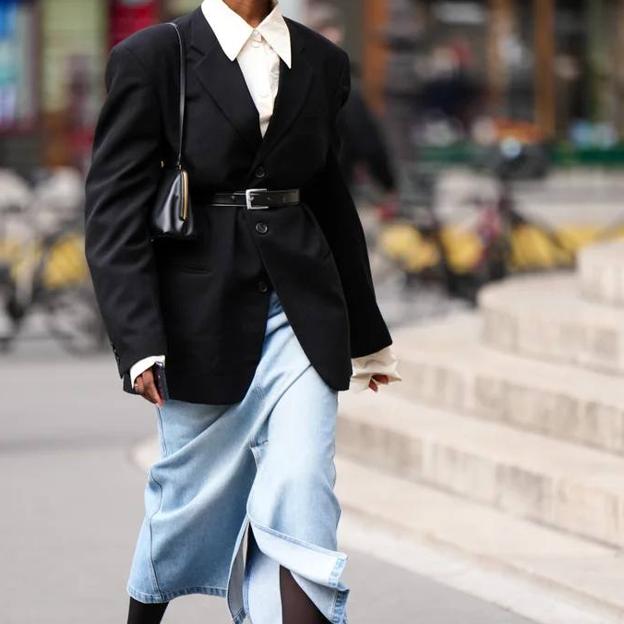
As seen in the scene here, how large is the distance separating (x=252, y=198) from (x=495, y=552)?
2.34 metres

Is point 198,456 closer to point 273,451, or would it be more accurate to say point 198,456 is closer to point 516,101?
point 273,451

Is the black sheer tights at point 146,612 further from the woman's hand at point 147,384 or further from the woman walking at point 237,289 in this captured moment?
the woman's hand at point 147,384

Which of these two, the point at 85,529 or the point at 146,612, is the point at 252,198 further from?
the point at 85,529

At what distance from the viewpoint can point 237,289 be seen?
15.5ft

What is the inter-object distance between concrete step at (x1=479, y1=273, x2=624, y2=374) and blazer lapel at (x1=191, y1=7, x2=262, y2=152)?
4.16m

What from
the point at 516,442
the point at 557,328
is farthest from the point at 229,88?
the point at 557,328

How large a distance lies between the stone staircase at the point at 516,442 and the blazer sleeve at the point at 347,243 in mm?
1368

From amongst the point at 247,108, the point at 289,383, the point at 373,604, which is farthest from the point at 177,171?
the point at 373,604

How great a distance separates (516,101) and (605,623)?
2686 cm

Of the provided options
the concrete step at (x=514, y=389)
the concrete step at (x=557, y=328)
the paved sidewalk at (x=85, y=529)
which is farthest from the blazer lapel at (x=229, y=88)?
the concrete step at (x=557, y=328)

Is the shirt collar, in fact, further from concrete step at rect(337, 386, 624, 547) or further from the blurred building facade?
the blurred building facade

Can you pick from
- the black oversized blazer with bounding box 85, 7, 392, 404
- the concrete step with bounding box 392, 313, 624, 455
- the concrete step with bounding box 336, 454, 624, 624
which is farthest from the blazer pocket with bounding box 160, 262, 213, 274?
the concrete step with bounding box 392, 313, 624, 455

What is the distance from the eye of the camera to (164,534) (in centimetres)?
488

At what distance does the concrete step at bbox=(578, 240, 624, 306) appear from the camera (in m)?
9.92
